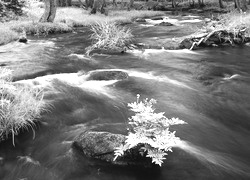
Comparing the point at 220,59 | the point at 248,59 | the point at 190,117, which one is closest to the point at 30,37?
the point at 220,59

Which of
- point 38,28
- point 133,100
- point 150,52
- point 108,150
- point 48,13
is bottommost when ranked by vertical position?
point 133,100

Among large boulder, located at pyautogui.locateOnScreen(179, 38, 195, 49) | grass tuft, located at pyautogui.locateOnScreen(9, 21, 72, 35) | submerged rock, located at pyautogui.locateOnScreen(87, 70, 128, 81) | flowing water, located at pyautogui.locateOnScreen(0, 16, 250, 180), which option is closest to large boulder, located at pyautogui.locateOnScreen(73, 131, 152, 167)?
flowing water, located at pyautogui.locateOnScreen(0, 16, 250, 180)

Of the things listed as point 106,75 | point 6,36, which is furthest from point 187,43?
point 6,36

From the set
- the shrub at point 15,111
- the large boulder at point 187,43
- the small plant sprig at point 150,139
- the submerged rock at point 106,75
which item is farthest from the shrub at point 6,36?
the small plant sprig at point 150,139

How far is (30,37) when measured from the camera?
18.7 metres

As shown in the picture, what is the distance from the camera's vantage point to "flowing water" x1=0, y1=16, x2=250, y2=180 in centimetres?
496

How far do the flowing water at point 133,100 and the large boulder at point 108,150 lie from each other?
119 millimetres

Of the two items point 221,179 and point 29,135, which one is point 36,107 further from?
point 221,179

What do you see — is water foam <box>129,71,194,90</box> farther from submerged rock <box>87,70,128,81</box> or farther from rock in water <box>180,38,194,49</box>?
rock in water <box>180,38,194,49</box>

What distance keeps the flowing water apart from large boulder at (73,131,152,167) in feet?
0.39

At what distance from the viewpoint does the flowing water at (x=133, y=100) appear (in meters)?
4.96

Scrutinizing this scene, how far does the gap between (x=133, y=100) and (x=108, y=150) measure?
3641 millimetres

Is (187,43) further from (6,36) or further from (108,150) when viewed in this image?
(108,150)

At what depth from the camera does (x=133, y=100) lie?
837 centimetres
